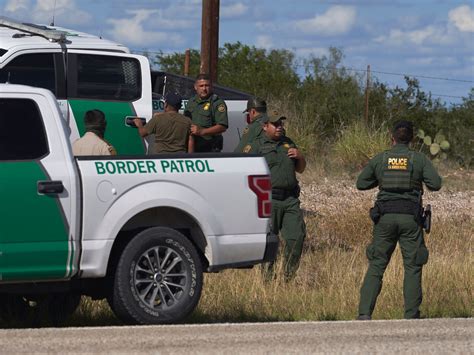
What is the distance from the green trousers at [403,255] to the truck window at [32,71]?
4163 mm

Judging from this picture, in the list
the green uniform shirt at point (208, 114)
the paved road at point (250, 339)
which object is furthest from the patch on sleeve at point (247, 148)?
the paved road at point (250, 339)

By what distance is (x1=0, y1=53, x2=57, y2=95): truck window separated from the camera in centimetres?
1326

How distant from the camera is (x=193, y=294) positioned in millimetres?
9805

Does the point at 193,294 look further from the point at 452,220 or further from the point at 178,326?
the point at 452,220

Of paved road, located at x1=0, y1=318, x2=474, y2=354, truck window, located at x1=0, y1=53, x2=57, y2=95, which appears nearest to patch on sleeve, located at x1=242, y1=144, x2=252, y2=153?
Answer: truck window, located at x1=0, y1=53, x2=57, y2=95

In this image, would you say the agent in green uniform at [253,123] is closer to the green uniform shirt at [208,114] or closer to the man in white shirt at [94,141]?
the green uniform shirt at [208,114]

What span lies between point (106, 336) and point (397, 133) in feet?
11.9

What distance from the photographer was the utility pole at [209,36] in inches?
783

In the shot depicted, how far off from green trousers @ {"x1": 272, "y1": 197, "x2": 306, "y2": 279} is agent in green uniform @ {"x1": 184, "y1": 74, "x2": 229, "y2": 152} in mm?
1090

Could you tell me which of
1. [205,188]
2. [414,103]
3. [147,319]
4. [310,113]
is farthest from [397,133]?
[414,103]

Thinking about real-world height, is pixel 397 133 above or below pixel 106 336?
above

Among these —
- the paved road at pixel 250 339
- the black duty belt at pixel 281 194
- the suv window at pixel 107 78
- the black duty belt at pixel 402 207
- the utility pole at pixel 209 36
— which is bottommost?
the paved road at pixel 250 339

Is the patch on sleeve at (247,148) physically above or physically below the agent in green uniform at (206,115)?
below

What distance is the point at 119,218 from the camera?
951 centimetres
